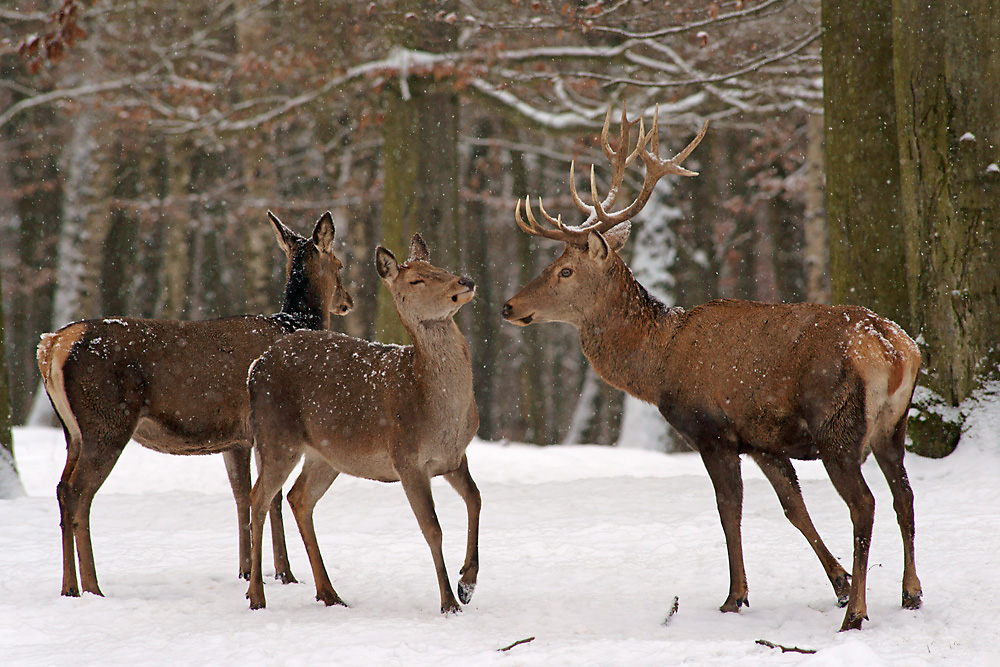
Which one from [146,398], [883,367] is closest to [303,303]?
[146,398]

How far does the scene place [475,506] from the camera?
20.4ft

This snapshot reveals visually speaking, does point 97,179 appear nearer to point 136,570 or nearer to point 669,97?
point 669,97

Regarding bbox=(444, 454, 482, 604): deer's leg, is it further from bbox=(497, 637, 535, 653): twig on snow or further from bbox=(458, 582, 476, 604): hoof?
bbox=(497, 637, 535, 653): twig on snow

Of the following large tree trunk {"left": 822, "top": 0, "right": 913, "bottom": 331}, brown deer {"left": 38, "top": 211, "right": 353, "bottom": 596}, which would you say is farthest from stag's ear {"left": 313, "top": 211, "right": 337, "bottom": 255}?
large tree trunk {"left": 822, "top": 0, "right": 913, "bottom": 331}

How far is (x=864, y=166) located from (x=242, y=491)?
6.00 m

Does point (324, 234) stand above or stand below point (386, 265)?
above

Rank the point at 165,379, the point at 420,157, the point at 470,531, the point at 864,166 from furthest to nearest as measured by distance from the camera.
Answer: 1. the point at 420,157
2. the point at 864,166
3. the point at 165,379
4. the point at 470,531

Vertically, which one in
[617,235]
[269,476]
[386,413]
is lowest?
[269,476]

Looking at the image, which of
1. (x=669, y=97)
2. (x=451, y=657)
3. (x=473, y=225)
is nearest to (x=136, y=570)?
(x=451, y=657)

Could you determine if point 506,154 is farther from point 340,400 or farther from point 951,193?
point 340,400

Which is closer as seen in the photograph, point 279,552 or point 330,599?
point 330,599

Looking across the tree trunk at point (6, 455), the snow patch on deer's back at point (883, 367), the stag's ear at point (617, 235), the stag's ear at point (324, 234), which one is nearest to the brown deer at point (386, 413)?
the stag's ear at point (617, 235)

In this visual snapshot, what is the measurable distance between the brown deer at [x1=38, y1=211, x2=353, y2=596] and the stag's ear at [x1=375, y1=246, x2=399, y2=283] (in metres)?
1.43

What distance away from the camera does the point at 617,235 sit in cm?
725
